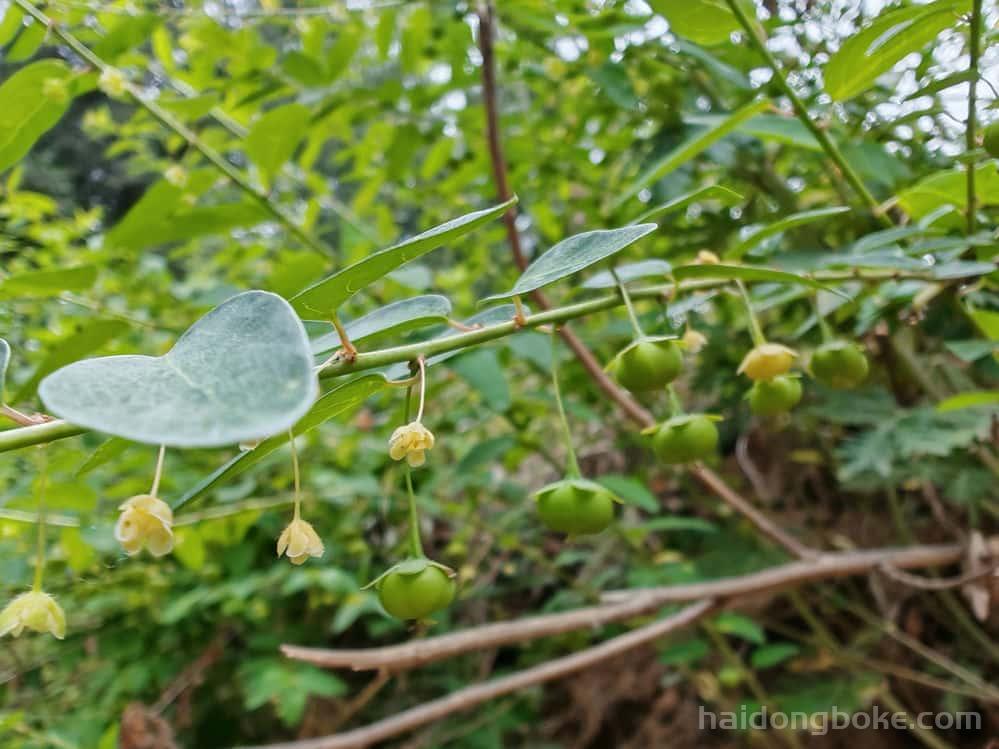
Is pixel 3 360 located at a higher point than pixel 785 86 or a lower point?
lower

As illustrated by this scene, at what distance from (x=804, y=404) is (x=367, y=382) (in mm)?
1128

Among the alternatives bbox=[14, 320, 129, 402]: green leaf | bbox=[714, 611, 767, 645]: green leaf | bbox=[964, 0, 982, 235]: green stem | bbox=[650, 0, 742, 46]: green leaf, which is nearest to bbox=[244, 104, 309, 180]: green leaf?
bbox=[14, 320, 129, 402]: green leaf

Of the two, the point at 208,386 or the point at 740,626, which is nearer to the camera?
the point at 208,386

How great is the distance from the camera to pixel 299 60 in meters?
1.16

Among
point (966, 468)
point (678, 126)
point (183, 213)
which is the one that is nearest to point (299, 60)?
point (183, 213)

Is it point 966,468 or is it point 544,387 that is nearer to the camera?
point 966,468

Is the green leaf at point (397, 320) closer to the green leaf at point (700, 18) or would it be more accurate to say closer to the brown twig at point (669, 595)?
the green leaf at point (700, 18)

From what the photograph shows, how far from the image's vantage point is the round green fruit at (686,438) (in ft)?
1.94

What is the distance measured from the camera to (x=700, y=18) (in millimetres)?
614

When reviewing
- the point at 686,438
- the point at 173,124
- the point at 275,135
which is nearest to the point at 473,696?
the point at 686,438

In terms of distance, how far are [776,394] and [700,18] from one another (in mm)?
341

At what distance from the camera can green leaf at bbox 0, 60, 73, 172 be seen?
2.57 ft

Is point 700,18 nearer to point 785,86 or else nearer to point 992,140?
point 785,86

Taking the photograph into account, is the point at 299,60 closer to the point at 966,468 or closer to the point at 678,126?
the point at 678,126
